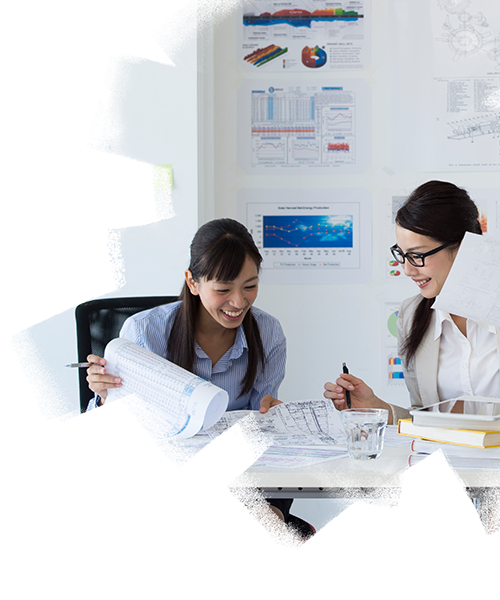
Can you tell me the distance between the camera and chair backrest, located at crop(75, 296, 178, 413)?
5.37 feet

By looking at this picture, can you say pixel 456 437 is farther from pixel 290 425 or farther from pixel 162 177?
pixel 162 177

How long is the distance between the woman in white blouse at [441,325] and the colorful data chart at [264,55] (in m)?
1.12

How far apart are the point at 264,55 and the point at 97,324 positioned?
1407mm

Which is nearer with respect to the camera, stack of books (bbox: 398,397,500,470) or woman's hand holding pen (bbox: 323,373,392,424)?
stack of books (bbox: 398,397,500,470)

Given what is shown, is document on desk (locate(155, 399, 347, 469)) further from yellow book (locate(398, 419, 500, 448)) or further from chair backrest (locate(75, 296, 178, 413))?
chair backrest (locate(75, 296, 178, 413))

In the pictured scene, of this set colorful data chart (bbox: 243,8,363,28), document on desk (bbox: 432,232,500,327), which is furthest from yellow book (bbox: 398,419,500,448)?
colorful data chart (bbox: 243,8,363,28)

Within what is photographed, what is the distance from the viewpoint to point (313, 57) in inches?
95.8

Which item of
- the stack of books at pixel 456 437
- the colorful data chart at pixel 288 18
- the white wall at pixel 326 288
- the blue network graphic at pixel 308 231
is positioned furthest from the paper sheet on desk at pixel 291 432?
the colorful data chart at pixel 288 18

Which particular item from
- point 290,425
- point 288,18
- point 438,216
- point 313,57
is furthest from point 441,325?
point 288,18

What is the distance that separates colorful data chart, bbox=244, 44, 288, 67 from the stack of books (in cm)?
180

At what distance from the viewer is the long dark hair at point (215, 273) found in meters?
1.52

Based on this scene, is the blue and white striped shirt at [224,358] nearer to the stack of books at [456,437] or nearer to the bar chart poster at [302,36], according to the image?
the stack of books at [456,437]

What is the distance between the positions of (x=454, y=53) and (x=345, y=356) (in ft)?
4.23

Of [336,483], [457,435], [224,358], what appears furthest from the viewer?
[224,358]
